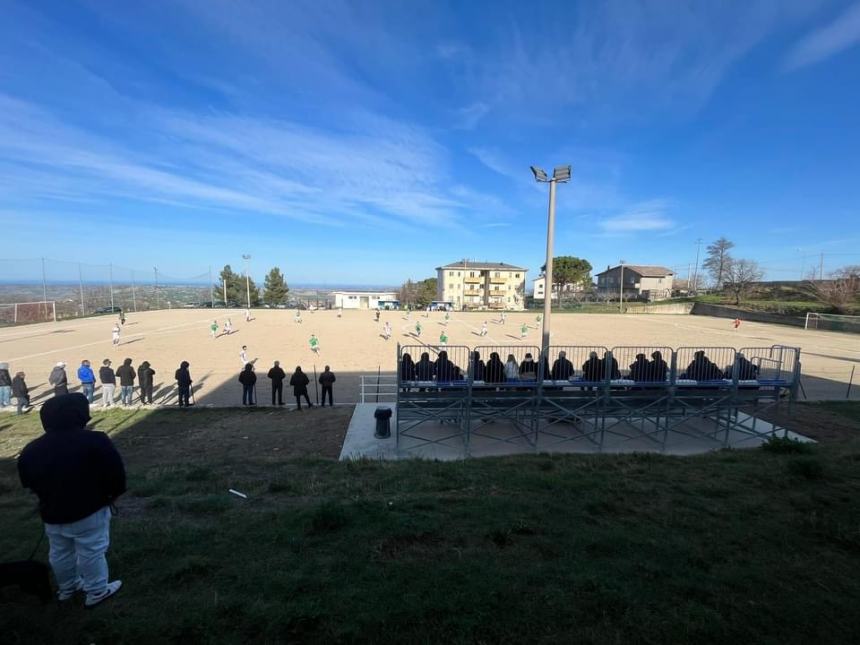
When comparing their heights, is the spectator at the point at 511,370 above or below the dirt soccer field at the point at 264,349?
above

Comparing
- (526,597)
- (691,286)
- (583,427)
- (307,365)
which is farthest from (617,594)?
(691,286)

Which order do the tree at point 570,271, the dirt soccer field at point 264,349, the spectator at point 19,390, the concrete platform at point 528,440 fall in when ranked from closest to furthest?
the concrete platform at point 528,440 → the spectator at point 19,390 → the dirt soccer field at point 264,349 → the tree at point 570,271

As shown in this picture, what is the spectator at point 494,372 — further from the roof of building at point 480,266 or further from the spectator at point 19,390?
the roof of building at point 480,266

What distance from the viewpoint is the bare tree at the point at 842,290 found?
4931cm

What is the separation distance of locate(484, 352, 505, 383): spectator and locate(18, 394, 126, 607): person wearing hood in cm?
732

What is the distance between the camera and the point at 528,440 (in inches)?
389

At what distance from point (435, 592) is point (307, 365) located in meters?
18.5

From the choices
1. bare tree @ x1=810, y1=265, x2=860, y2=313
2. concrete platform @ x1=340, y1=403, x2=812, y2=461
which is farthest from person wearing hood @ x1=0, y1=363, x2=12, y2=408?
bare tree @ x1=810, y1=265, x2=860, y2=313

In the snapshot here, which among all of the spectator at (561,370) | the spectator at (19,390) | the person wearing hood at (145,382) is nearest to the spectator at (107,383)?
the person wearing hood at (145,382)

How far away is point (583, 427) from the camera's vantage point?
10.6 metres

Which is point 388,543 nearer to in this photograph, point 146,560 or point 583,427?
point 146,560

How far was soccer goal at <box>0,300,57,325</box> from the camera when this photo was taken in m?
38.2

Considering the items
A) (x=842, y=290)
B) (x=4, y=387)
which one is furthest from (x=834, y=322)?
(x=4, y=387)

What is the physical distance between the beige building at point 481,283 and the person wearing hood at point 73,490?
10195 cm
